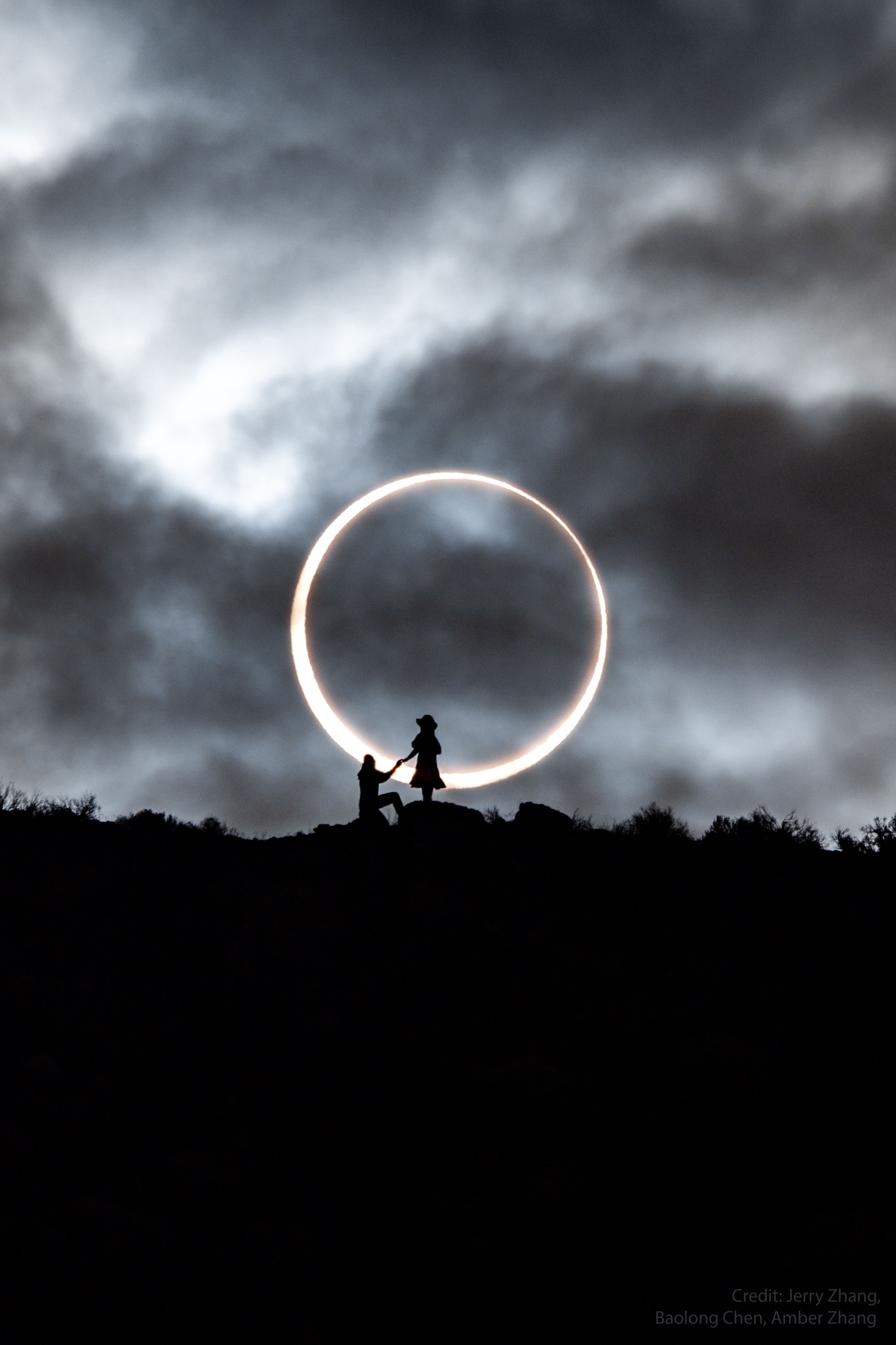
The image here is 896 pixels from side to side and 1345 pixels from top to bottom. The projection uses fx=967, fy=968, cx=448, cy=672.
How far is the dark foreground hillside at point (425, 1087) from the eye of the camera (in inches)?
405

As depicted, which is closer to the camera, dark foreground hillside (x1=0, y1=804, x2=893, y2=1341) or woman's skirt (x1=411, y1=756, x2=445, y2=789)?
dark foreground hillside (x1=0, y1=804, x2=893, y2=1341)

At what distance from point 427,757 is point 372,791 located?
4.94 ft

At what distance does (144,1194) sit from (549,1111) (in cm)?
513

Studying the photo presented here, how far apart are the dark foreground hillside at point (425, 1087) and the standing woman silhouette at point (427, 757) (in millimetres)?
944

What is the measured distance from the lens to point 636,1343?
9539 millimetres

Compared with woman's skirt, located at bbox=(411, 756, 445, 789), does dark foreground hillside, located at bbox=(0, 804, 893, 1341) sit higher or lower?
lower

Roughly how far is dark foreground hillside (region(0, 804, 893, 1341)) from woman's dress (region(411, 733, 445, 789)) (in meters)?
0.95

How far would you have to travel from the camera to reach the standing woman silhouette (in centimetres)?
2106

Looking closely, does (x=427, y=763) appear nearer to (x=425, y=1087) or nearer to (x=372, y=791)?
(x=372, y=791)

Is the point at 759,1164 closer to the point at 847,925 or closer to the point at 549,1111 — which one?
the point at 549,1111

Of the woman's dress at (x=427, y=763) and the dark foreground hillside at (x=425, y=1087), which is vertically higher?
the woman's dress at (x=427, y=763)

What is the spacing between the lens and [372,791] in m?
21.5

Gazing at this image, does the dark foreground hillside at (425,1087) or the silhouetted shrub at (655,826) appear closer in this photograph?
Result: the dark foreground hillside at (425,1087)

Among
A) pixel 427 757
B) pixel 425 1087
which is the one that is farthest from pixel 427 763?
pixel 425 1087
